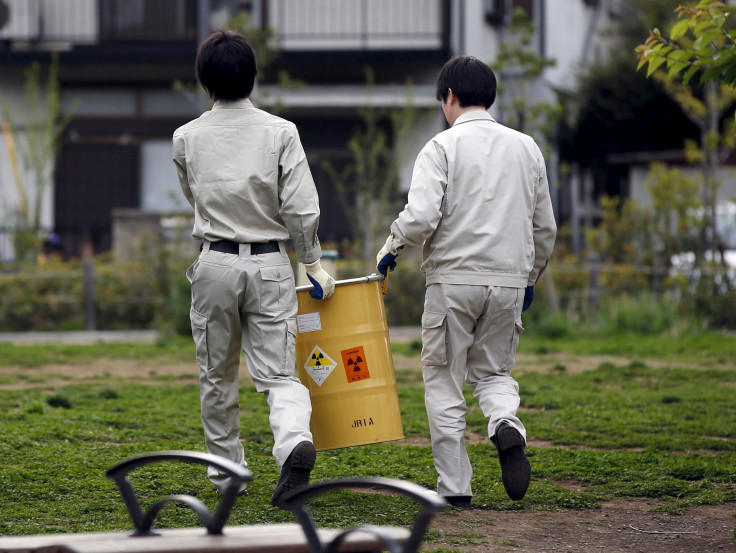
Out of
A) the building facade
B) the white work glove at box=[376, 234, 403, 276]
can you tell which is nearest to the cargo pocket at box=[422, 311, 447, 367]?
the white work glove at box=[376, 234, 403, 276]

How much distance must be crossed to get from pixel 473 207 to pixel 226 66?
121 cm

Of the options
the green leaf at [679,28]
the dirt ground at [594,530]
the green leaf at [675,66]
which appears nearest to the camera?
the dirt ground at [594,530]

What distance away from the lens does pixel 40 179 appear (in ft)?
56.9

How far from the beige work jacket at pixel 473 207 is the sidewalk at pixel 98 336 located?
7.89 metres

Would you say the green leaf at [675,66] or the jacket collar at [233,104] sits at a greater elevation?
the green leaf at [675,66]

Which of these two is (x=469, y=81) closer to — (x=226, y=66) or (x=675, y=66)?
(x=226, y=66)

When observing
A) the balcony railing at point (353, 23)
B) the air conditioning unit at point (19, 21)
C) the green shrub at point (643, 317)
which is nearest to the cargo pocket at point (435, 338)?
the green shrub at point (643, 317)

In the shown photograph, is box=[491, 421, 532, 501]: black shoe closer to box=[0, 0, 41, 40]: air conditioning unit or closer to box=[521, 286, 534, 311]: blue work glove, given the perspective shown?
box=[521, 286, 534, 311]: blue work glove

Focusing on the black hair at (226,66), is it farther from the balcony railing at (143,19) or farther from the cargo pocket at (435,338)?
the balcony railing at (143,19)

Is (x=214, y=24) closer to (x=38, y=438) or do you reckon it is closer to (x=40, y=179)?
(x=40, y=179)

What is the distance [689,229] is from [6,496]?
11190 mm

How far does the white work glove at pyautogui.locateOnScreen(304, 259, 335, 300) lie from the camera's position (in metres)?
4.84

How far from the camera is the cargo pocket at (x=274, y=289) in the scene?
4676 mm

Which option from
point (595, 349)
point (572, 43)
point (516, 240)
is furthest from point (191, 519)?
point (572, 43)
